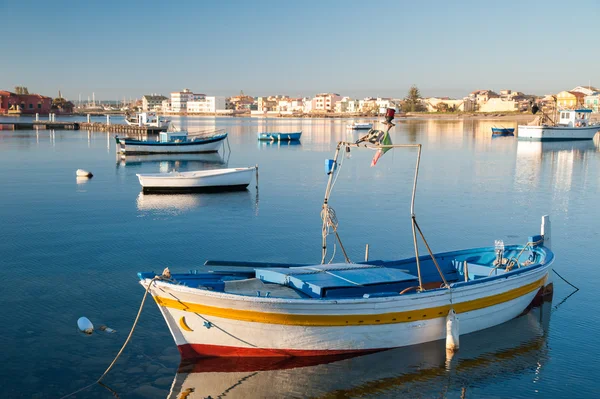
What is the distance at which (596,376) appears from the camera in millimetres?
9203

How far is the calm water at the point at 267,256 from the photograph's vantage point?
29.2ft

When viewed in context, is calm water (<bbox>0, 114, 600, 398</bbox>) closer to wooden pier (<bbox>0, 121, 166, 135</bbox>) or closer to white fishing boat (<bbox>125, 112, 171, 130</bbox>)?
white fishing boat (<bbox>125, 112, 171, 130</bbox>)

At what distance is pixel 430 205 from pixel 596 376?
14.3 m

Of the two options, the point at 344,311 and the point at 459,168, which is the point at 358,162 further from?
the point at 344,311

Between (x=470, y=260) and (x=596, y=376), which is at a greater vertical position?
(x=470, y=260)

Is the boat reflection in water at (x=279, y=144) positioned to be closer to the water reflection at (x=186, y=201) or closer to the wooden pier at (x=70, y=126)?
the wooden pier at (x=70, y=126)

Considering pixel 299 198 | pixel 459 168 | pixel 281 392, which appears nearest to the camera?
pixel 281 392

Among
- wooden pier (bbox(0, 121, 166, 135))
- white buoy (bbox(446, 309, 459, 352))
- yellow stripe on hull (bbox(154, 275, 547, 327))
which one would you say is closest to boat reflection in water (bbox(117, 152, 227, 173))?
wooden pier (bbox(0, 121, 166, 135))

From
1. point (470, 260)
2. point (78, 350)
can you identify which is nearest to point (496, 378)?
point (470, 260)

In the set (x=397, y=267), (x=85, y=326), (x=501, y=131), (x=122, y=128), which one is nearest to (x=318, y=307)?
(x=397, y=267)

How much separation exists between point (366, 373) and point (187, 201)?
55.6ft

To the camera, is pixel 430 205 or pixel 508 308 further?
pixel 430 205

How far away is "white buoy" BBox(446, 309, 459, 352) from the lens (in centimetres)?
976

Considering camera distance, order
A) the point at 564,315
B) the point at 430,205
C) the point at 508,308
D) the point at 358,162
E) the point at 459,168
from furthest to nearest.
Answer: the point at 358,162 < the point at 459,168 < the point at 430,205 < the point at 564,315 < the point at 508,308
